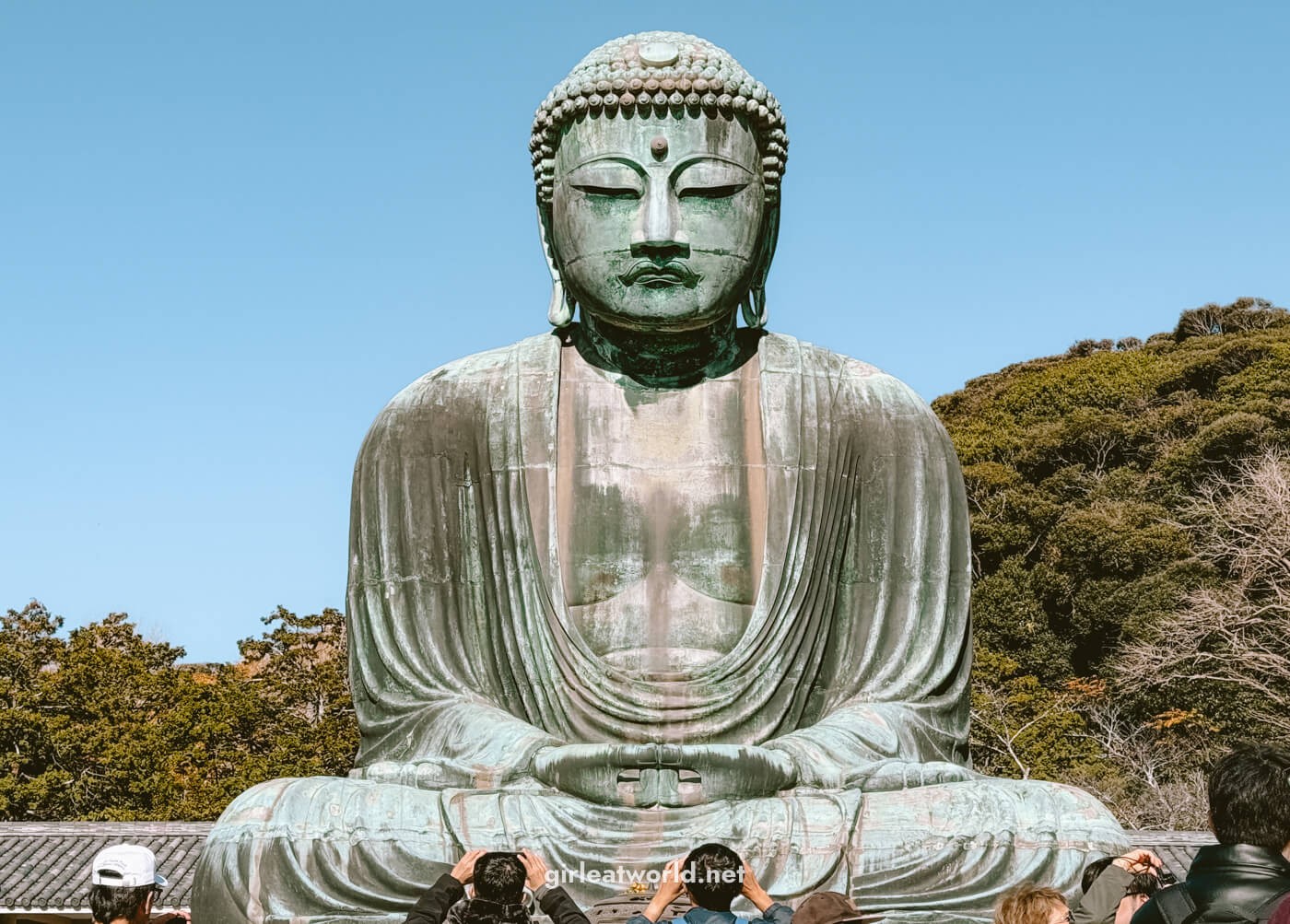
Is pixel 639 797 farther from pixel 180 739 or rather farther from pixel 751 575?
pixel 180 739

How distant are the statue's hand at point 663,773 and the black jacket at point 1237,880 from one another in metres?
2.95

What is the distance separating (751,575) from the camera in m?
7.91

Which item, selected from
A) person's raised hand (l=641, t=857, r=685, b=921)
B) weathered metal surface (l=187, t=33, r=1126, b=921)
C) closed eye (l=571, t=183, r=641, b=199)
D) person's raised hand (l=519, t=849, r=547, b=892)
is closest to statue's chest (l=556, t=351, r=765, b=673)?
weathered metal surface (l=187, t=33, r=1126, b=921)

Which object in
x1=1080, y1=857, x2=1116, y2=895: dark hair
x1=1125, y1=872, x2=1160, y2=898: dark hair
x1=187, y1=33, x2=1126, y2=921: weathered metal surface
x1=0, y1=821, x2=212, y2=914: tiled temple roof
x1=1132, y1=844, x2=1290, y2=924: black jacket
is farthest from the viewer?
x1=0, y1=821, x2=212, y2=914: tiled temple roof

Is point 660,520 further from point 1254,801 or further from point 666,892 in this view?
point 1254,801

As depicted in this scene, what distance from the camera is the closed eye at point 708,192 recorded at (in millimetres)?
7957

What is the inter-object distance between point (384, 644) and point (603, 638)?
0.91 meters

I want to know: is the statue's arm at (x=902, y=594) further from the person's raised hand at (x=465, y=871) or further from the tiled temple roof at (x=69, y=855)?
the tiled temple roof at (x=69, y=855)

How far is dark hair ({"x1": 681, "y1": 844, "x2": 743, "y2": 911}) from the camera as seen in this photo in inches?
186

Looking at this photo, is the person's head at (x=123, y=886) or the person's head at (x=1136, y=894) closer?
the person's head at (x=123, y=886)

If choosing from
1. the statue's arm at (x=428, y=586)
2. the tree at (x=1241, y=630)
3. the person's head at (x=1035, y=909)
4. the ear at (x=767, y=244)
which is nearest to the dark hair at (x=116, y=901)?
the person's head at (x=1035, y=909)

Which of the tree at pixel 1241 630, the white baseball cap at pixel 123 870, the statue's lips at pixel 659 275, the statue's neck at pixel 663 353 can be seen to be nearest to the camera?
the white baseball cap at pixel 123 870

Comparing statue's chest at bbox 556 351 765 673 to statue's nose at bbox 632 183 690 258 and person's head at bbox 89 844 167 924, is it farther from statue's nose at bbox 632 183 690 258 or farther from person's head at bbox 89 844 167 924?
person's head at bbox 89 844 167 924

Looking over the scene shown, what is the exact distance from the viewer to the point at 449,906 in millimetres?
4895
